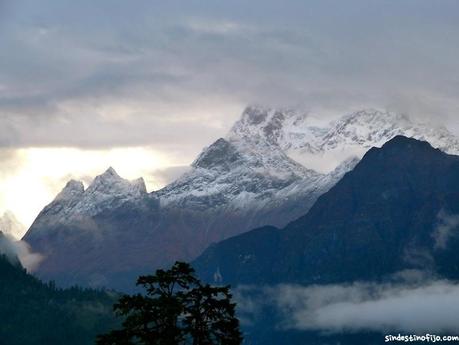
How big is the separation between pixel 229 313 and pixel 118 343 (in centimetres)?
902

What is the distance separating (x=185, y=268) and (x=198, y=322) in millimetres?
4203

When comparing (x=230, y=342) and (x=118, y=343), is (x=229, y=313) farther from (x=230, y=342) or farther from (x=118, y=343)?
(x=118, y=343)

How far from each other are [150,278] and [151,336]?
16.1 ft

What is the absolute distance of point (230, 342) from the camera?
110 m

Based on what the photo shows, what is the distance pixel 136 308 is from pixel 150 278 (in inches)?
99.0

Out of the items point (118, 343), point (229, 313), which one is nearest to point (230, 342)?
point (229, 313)

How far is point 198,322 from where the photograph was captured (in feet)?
362

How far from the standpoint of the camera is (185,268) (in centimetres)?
11138

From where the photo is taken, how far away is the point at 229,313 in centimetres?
11019

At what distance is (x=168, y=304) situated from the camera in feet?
355

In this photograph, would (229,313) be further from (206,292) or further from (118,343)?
(118,343)

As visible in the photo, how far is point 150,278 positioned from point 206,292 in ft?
14.7

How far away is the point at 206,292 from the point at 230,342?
13.5 feet

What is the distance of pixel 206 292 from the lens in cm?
11069
